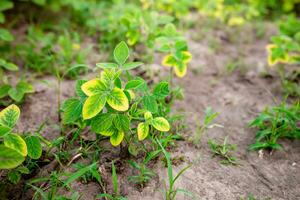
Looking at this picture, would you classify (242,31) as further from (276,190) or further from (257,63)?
(276,190)

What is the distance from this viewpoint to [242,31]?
11.4ft

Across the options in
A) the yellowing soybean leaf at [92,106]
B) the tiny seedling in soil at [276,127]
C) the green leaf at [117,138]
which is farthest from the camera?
the tiny seedling in soil at [276,127]

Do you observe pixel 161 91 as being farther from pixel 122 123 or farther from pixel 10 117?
pixel 10 117

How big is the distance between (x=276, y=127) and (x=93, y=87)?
50.5 inches

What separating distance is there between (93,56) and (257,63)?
1538 mm

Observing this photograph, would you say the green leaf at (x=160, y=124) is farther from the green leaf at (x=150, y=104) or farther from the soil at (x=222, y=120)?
→ the soil at (x=222, y=120)

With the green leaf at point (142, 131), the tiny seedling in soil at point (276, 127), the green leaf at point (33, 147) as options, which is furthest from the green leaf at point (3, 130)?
the tiny seedling in soil at point (276, 127)

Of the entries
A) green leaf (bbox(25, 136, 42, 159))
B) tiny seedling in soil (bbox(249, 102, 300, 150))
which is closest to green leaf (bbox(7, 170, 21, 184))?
green leaf (bbox(25, 136, 42, 159))

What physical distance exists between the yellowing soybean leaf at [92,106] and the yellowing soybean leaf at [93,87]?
1.1 inches

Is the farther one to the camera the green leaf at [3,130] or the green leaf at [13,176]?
the green leaf at [13,176]

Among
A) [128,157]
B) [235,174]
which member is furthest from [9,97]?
[235,174]

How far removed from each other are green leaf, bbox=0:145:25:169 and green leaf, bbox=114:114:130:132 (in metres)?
0.48

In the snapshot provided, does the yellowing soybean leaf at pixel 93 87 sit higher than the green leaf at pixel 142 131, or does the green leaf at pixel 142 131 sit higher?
the yellowing soybean leaf at pixel 93 87

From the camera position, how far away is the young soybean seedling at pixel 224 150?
1885 millimetres
